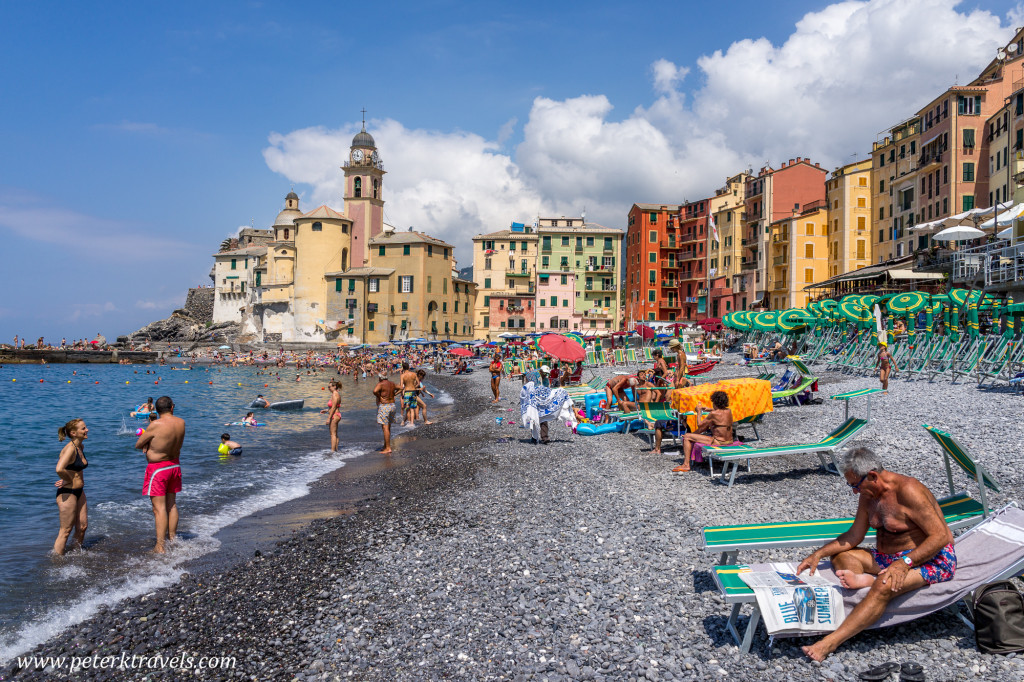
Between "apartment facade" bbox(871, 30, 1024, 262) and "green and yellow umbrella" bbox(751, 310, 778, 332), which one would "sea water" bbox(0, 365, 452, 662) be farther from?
"apartment facade" bbox(871, 30, 1024, 262)

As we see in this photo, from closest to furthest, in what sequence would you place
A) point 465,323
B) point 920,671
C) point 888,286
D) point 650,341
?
point 920,671
point 888,286
point 650,341
point 465,323

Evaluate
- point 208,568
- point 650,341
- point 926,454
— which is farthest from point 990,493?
point 650,341

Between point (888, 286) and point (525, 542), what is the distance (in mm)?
34463

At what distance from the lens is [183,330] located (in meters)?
86.8

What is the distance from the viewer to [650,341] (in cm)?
4406

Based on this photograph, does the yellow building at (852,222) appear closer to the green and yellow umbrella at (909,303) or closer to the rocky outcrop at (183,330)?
the green and yellow umbrella at (909,303)

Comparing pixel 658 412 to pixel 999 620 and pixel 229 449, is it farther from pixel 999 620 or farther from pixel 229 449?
pixel 229 449

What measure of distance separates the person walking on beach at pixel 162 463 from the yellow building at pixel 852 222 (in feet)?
172

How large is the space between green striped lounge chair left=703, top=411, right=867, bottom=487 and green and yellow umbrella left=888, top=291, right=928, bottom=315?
14745mm

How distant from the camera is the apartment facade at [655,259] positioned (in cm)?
6881

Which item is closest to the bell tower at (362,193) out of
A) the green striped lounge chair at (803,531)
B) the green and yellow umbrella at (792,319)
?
the green and yellow umbrella at (792,319)

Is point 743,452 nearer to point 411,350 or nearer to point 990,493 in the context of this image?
point 990,493

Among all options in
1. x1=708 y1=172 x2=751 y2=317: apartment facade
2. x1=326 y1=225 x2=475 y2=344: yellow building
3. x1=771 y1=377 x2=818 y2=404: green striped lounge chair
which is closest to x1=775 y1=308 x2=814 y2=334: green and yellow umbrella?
x1=771 y1=377 x2=818 y2=404: green striped lounge chair

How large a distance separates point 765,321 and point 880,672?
26.8 m
